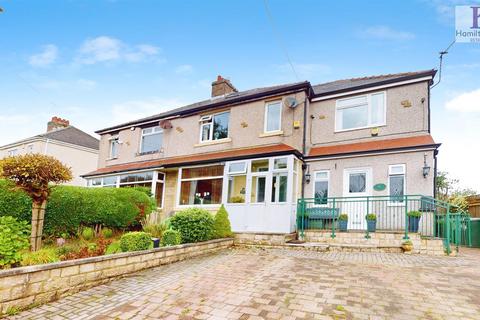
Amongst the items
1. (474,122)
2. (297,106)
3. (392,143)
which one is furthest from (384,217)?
(474,122)

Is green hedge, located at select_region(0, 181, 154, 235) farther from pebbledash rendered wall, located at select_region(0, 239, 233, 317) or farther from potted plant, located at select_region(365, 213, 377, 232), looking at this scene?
potted plant, located at select_region(365, 213, 377, 232)

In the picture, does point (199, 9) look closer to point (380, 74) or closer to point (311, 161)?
point (311, 161)

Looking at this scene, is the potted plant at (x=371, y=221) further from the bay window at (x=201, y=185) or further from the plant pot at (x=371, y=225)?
the bay window at (x=201, y=185)

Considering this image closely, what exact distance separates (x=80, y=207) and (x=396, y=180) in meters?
11.2

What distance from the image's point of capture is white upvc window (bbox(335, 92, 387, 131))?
12.1 meters

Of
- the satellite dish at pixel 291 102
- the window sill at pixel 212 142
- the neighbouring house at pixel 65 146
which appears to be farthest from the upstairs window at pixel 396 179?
the neighbouring house at pixel 65 146

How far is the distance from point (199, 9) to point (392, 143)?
8991 mm

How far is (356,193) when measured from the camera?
455 inches

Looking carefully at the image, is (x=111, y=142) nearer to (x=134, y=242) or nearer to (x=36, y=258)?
(x=134, y=242)

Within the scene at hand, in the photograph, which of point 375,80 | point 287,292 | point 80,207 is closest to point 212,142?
point 80,207

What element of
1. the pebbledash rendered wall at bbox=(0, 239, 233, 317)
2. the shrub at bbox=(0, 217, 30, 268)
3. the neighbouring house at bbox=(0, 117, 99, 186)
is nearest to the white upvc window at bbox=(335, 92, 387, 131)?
the pebbledash rendered wall at bbox=(0, 239, 233, 317)

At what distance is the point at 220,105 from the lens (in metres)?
15.1

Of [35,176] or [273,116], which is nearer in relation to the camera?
[35,176]

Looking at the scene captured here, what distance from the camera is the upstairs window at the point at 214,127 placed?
15.1 metres
